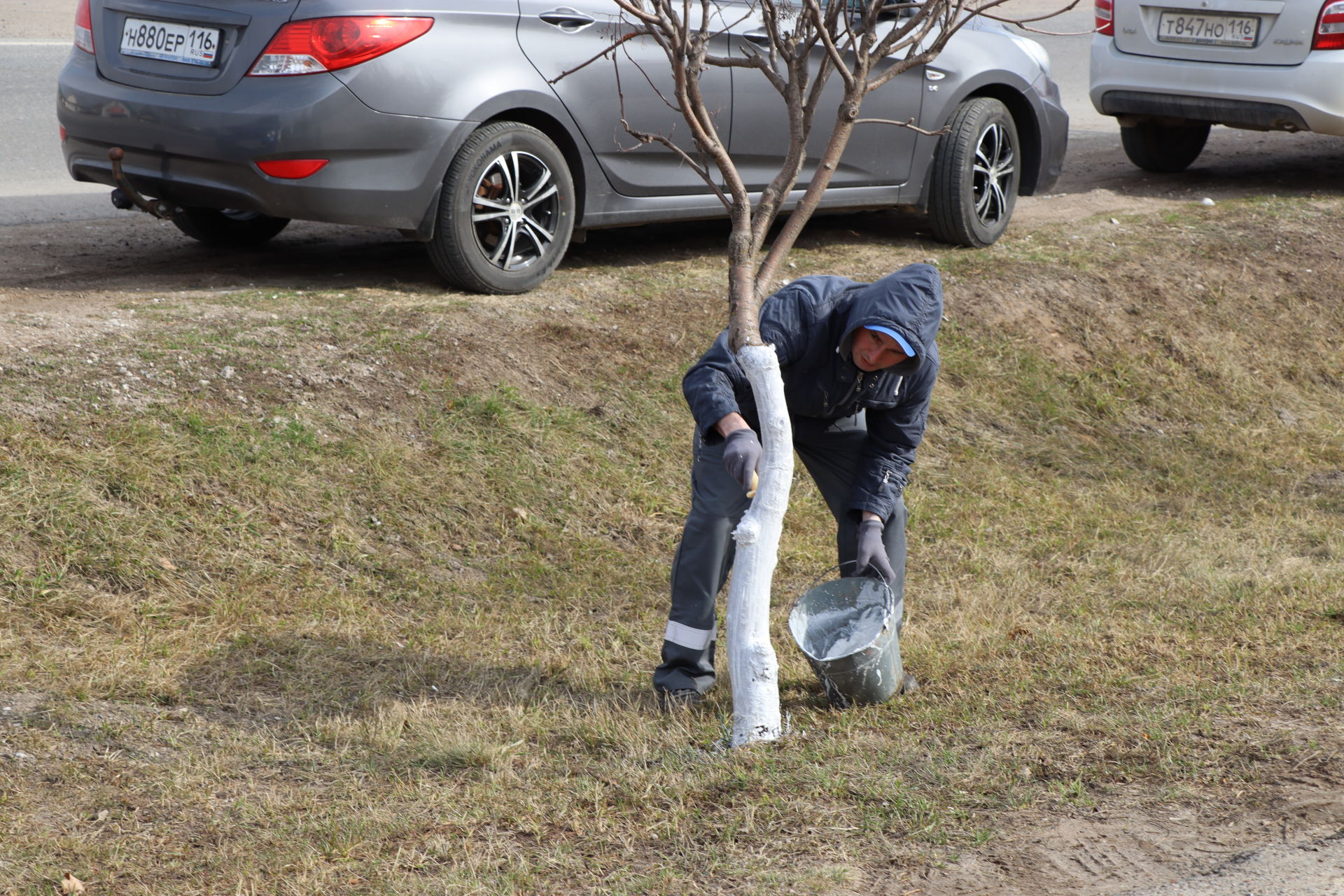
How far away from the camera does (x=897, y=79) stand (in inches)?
273

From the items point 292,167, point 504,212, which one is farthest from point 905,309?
point 292,167

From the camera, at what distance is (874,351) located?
345 cm

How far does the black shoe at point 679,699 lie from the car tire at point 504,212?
102 inches

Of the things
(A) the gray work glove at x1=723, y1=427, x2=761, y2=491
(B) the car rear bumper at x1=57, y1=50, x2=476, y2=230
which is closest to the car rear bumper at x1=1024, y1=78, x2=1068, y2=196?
(B) the car rear bumper at x1=57, y1=50, x2=476, y2=230

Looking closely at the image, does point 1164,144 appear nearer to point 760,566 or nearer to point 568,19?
point 568,19

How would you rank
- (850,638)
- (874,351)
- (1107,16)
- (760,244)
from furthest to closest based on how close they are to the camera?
(1107,16) < (850,638) < (760,244) < (874,351)

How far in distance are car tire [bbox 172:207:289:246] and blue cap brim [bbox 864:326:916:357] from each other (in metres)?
4.02

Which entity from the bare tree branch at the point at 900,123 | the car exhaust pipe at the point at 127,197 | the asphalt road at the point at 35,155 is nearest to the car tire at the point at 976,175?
the bare tree branch at the point at 900,123

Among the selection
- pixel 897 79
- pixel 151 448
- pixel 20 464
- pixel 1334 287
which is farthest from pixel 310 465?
pixel 1334 287

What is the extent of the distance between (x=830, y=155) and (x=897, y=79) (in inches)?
140

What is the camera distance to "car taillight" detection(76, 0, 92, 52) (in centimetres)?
562

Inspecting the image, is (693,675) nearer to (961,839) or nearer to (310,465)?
(961,839)

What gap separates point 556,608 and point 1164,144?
7.44 metres

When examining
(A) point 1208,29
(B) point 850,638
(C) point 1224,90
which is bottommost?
(B) point 850,638
